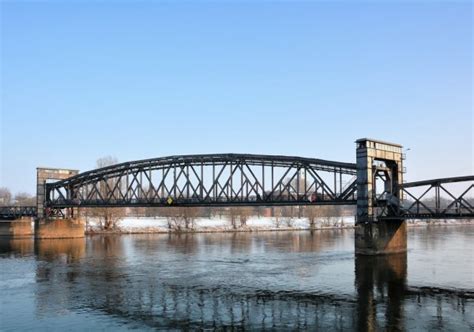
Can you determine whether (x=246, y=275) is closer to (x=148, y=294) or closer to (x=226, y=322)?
(x=148, y=294)

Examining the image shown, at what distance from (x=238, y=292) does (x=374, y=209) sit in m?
26.3

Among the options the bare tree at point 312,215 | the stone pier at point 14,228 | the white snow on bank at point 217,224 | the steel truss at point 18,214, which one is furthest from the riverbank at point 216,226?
the stone pier at point 14,228

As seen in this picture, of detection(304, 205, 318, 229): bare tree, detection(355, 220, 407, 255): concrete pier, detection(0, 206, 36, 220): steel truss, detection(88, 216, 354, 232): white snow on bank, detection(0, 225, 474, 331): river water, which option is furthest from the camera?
detection(304, 205, 318, 229): bare tree

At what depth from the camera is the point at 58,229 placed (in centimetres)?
8625

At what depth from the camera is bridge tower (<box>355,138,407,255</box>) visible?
2084 inches

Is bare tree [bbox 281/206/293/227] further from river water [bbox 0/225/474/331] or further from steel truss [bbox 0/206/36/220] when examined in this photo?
river water [bbox 0/225/474/331]

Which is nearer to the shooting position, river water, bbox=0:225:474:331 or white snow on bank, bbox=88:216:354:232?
river water, bbox=0:225:474:331

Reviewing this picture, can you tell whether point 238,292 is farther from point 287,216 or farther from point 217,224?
point 287,216

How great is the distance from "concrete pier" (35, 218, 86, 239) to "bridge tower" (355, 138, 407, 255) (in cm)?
5244

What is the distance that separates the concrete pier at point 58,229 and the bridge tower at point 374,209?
2064 inches

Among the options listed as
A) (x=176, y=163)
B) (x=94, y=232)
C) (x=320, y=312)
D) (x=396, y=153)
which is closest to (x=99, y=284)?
(x=320, y=312)

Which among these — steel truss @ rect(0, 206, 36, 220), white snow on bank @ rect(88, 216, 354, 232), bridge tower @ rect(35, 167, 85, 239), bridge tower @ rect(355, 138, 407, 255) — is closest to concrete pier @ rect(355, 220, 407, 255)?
bridge tower @ rect(355, 138, 407, 255)

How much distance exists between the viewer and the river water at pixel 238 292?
81.2 feet

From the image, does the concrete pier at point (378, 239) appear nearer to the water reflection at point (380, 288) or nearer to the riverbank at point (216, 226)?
the water reflection at point (380, 288)
